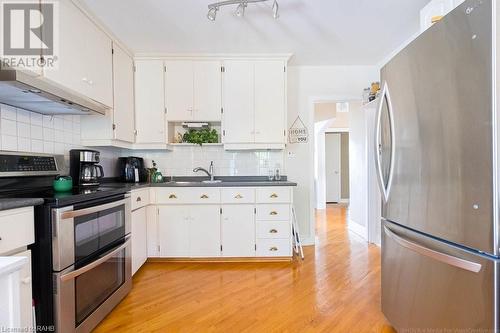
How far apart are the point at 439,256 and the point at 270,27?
2.31 metres

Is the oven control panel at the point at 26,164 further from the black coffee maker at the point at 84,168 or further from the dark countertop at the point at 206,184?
the dark countertop at the point at 206,184

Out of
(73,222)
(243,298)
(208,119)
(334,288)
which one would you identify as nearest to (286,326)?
(243,298)

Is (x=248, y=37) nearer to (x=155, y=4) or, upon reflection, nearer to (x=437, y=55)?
(x=155, y=4)

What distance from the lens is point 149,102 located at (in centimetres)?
305

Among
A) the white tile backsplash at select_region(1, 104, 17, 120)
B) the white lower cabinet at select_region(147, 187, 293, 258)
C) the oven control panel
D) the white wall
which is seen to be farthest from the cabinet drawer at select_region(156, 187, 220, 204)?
the white tile backsplash at select_region(1, 104, 17, 120)

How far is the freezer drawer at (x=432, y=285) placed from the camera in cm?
104

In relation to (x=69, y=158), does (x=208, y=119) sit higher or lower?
higher

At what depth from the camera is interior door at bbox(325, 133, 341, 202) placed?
7211 millimetres

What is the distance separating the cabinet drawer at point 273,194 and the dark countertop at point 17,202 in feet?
6.31

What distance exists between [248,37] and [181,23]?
2.28ft

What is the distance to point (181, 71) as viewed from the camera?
305 cm

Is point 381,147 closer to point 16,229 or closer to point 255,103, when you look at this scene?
point 255,103

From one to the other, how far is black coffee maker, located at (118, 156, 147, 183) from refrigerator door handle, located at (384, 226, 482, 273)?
2771 mm

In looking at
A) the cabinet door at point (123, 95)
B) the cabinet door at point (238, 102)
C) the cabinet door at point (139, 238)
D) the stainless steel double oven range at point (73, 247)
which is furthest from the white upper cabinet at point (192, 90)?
the stainless steel double oven range at point (73, 247)
